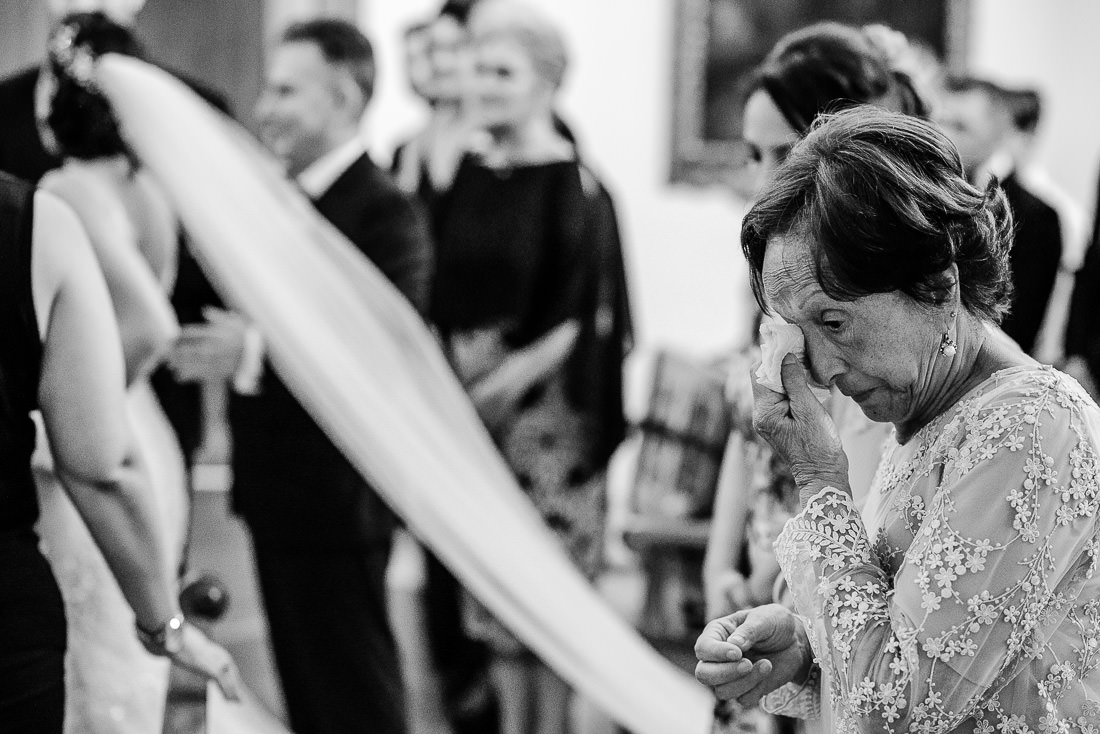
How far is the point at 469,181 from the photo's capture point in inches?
167

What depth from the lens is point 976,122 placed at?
4938 mm

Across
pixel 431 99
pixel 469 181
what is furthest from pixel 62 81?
pixel 431 99

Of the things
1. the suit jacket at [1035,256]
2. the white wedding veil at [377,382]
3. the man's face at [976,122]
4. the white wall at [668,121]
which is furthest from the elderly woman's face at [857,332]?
the white wall at [668,121]

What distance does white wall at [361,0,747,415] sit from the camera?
6797 millimetres

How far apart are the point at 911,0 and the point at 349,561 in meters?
4.84

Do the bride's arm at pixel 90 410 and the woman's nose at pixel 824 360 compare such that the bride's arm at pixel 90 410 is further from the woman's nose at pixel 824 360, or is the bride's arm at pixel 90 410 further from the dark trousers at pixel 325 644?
the dark trousers at pixel 325 644

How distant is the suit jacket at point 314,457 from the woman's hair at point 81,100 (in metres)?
0.75

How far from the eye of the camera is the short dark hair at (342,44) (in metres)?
3.70

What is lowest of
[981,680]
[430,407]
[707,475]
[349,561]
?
[707,475]

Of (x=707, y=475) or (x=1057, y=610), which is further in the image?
(x=707, y=475)

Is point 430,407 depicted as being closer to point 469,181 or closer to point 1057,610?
point 469,181

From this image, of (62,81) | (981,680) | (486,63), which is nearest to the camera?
(981,680)

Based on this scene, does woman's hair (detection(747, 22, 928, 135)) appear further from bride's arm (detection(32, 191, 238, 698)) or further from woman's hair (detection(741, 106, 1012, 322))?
bride's arm (detection(32, 191, 238, 698))

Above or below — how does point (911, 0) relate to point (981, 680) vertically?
below
